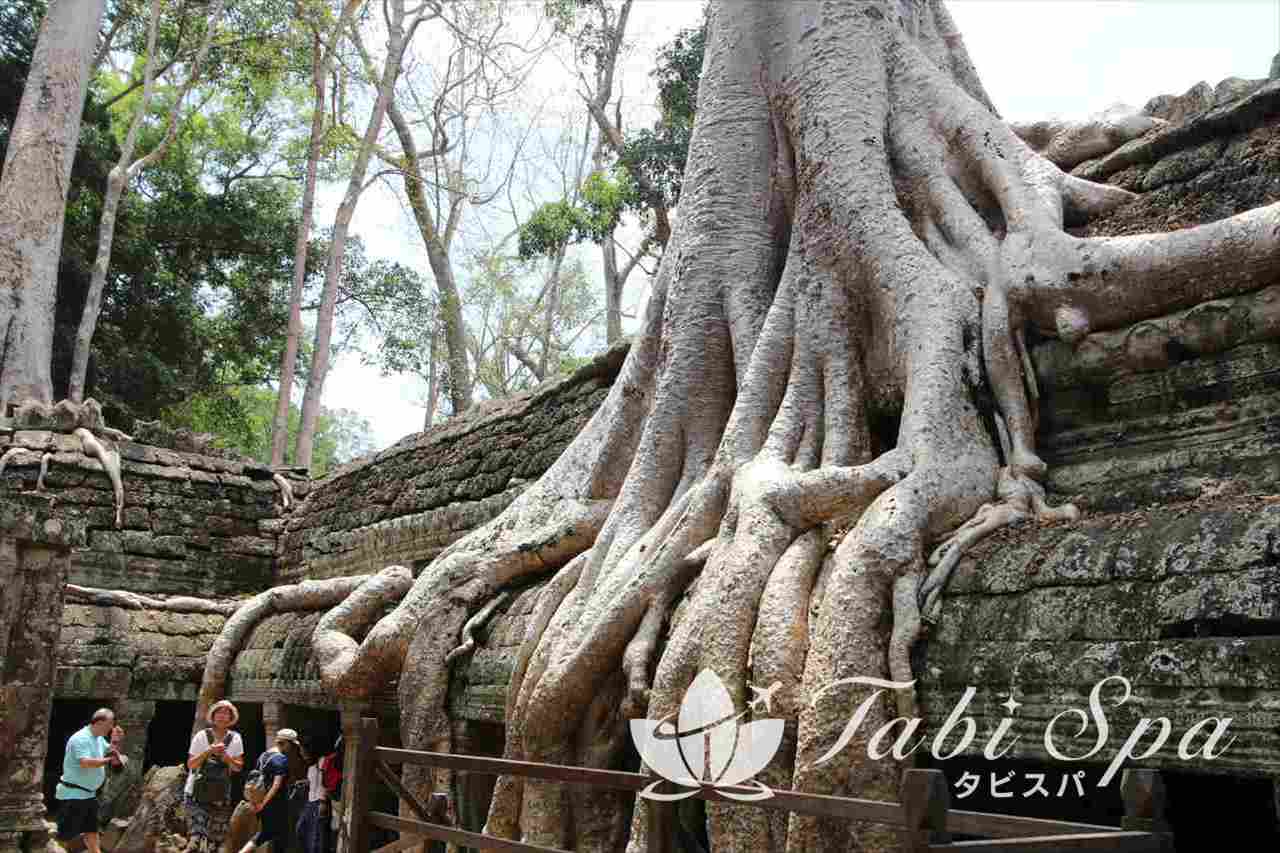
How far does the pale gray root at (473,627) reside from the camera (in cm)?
462

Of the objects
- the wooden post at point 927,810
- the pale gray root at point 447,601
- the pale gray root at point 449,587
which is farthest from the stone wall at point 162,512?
the wooden post at point 927,810

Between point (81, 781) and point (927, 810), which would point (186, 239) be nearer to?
point (81, 781)

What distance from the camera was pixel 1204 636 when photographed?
2.23m

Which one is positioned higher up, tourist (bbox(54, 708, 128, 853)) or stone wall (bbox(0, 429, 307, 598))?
stone wall (bbox(0, 429, 307, 598))

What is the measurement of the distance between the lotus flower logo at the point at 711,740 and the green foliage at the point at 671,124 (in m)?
9.11

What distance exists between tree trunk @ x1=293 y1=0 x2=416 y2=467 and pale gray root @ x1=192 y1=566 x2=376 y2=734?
8.73 metres

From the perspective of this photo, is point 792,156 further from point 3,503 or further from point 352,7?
point 352,7

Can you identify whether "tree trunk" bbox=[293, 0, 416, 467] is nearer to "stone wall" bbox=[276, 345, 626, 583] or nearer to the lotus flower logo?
"stone wall" bbox=[276, 345, 626, 583]

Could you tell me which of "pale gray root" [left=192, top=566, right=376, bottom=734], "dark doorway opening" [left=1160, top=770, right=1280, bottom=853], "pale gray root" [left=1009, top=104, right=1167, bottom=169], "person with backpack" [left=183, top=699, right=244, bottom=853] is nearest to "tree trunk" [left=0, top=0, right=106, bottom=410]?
"pale gray root" [left=192, top=566, right=376, bottom=734]

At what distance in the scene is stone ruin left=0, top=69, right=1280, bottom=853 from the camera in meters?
2.30

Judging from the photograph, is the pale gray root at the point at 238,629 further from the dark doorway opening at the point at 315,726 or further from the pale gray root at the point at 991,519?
the pale gray root at the point at 991,519

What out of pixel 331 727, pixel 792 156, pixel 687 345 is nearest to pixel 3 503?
pixel 331 727

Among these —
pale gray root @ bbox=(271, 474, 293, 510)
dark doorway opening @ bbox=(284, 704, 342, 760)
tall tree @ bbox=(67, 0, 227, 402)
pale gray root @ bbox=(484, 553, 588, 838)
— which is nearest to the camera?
pale gray root @ bbox=(484, 553, 588, 838)

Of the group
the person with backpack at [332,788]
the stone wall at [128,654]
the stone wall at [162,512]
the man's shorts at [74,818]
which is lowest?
the man's shorts at [74,818]
